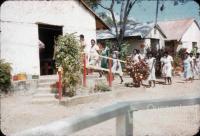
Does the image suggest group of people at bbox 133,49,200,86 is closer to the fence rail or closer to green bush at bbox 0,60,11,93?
green bush at bbox 0,60,11,93

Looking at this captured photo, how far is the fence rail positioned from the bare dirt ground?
443 millimetres

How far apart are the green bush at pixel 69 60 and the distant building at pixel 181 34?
25098 mm

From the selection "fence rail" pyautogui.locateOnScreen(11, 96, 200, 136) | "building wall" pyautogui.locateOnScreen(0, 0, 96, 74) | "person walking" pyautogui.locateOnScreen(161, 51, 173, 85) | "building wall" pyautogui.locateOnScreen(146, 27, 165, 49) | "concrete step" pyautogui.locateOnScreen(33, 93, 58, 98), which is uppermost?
"building wall" pyautogui.locateOnScreen(146, 27, 165, 49)

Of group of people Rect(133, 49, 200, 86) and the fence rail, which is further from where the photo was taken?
group of people Rect(133, 49, 200, 86)

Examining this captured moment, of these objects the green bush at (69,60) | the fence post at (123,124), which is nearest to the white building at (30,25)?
the green bush at (69,60)

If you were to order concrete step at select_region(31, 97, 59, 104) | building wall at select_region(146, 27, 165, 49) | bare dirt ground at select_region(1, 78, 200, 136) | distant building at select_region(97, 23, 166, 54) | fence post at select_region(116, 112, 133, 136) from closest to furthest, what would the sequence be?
fence post at select_region(116, 112, 133, 136), bare dirt ground at select_region(1, 78, 200, 136), concrete step at select_region(31, 97, 59, 104), distant building at select_region(97, 23, 166, 54), building wall at select_region(146, 27, 165, 49)

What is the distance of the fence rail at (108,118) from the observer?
209cm

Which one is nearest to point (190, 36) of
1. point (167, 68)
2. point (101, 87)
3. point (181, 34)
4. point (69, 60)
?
point (181, 34)

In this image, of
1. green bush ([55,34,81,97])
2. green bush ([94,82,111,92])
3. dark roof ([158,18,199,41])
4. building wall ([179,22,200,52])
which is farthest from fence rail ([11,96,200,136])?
building wall ([179,22,200,52])

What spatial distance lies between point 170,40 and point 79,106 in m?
27.5

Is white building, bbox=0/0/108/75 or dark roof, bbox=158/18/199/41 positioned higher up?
dark roof, bbox=158/18/199/41

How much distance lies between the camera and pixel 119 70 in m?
15.6

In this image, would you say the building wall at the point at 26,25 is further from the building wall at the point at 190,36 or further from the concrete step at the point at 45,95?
the building wall at the point at 190,36

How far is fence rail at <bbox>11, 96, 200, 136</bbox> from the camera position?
6.86 ft
